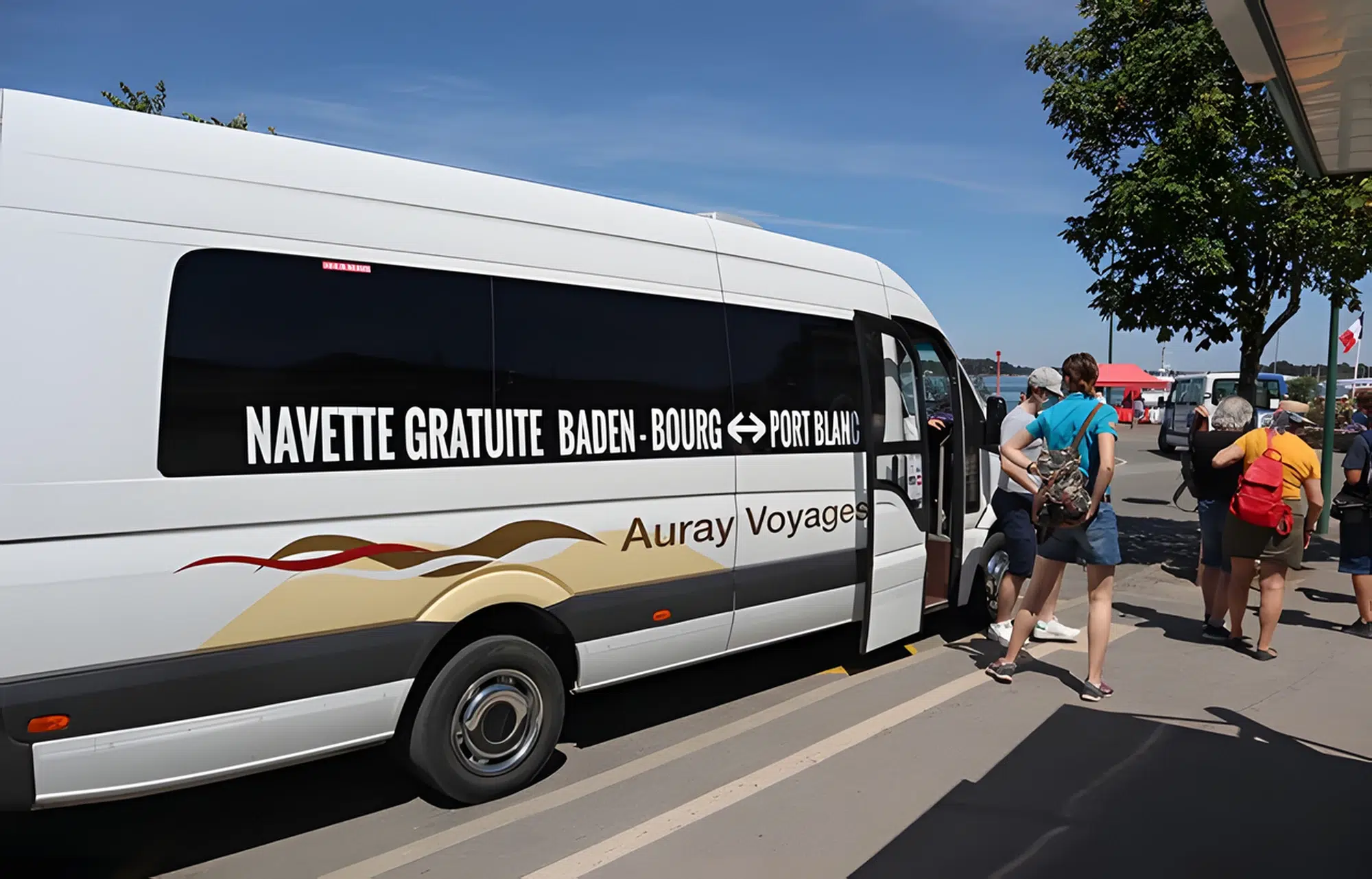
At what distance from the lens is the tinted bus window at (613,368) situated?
448 cm

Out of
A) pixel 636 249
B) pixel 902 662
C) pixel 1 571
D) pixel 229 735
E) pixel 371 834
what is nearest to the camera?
pixel 1 571

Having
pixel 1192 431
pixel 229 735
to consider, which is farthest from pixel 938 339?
pixel 229 735

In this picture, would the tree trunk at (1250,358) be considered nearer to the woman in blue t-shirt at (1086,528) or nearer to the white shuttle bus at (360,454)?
the woman in blue t-shirt at (1086,528)

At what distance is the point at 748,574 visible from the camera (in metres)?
5.46

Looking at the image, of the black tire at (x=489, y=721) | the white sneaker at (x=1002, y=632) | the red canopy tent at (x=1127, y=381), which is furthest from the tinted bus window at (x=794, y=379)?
the red canopy tent at (x=1127, y=381)

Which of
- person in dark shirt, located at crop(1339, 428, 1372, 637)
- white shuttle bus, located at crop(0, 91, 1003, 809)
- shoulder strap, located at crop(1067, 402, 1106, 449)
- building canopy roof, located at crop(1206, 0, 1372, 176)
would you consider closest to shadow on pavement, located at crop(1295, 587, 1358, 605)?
person in dark shirt, located at crop(1339, 428, 1372, 637)

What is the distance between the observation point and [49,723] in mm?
3205

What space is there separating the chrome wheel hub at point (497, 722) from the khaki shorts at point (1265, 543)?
192 inches

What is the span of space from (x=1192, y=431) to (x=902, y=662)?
9.83ft

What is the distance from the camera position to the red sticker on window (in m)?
3.89

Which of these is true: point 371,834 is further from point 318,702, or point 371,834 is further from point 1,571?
point 1,571

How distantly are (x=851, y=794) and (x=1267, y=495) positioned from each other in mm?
3837

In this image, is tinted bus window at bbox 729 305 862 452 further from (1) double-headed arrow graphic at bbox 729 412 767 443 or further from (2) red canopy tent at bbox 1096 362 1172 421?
(2) red canopy tent at bbox 1096 362 1172 421

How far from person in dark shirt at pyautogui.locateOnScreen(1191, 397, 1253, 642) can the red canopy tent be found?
32.7 meters
